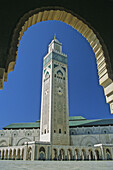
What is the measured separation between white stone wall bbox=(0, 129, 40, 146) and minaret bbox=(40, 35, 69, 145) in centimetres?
322

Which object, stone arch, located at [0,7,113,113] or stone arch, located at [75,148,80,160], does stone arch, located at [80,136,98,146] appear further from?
stone arch, located at [0,7,113,113]

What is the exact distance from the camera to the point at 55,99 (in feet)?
87.5

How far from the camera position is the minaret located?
24.4 meters

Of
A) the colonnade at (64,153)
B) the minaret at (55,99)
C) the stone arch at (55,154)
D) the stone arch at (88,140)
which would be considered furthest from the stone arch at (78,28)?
the stone arch at (88,140)

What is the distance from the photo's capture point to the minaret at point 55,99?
80.2ft

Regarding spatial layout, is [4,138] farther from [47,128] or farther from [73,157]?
[73,157]

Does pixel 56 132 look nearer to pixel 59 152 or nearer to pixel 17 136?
pixel 59 152

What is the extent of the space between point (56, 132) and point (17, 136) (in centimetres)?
960

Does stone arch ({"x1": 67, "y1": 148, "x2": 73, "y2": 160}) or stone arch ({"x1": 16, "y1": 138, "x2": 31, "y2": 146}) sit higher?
stone arch ({"x1": 16, "y1": 138, "x2": 31, "y2": 146})

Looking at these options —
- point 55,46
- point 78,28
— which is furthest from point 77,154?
point 78,28

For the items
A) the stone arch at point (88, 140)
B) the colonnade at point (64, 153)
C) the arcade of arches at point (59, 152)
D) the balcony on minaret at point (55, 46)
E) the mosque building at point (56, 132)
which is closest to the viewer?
the arcade of arches at point (59, 152)

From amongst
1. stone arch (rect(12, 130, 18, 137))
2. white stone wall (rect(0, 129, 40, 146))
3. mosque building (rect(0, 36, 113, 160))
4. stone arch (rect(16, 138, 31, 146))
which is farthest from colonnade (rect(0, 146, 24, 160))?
stone arch (rect(12, 130, 18, 137))

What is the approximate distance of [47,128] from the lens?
82.0 ft

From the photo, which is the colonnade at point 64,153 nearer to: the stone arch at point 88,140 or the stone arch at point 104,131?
the stone arch at point 88,140
